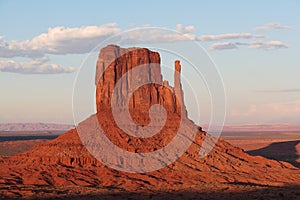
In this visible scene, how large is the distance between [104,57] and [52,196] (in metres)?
44.4

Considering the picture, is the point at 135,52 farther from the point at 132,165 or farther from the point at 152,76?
the point at 132,165

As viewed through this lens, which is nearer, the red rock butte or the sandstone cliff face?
the red rock butte

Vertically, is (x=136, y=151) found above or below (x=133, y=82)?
below

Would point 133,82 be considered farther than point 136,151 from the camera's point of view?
Yes

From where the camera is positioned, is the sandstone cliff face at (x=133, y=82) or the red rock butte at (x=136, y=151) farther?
the sandstone cliff face at (x=133, y=82)

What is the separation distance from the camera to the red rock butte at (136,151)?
87812 mm

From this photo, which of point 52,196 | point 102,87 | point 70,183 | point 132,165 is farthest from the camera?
point 102,87

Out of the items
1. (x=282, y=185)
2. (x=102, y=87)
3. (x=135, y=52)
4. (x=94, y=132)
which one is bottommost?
(x=282, y=185)

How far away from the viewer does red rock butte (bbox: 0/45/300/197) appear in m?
87.8

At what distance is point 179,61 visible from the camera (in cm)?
11600

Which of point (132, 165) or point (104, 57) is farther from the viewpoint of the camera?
point (104, 57)

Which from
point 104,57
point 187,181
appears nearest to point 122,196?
point 187,181

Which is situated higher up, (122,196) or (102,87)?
(102,87)

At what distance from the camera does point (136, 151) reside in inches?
3794
